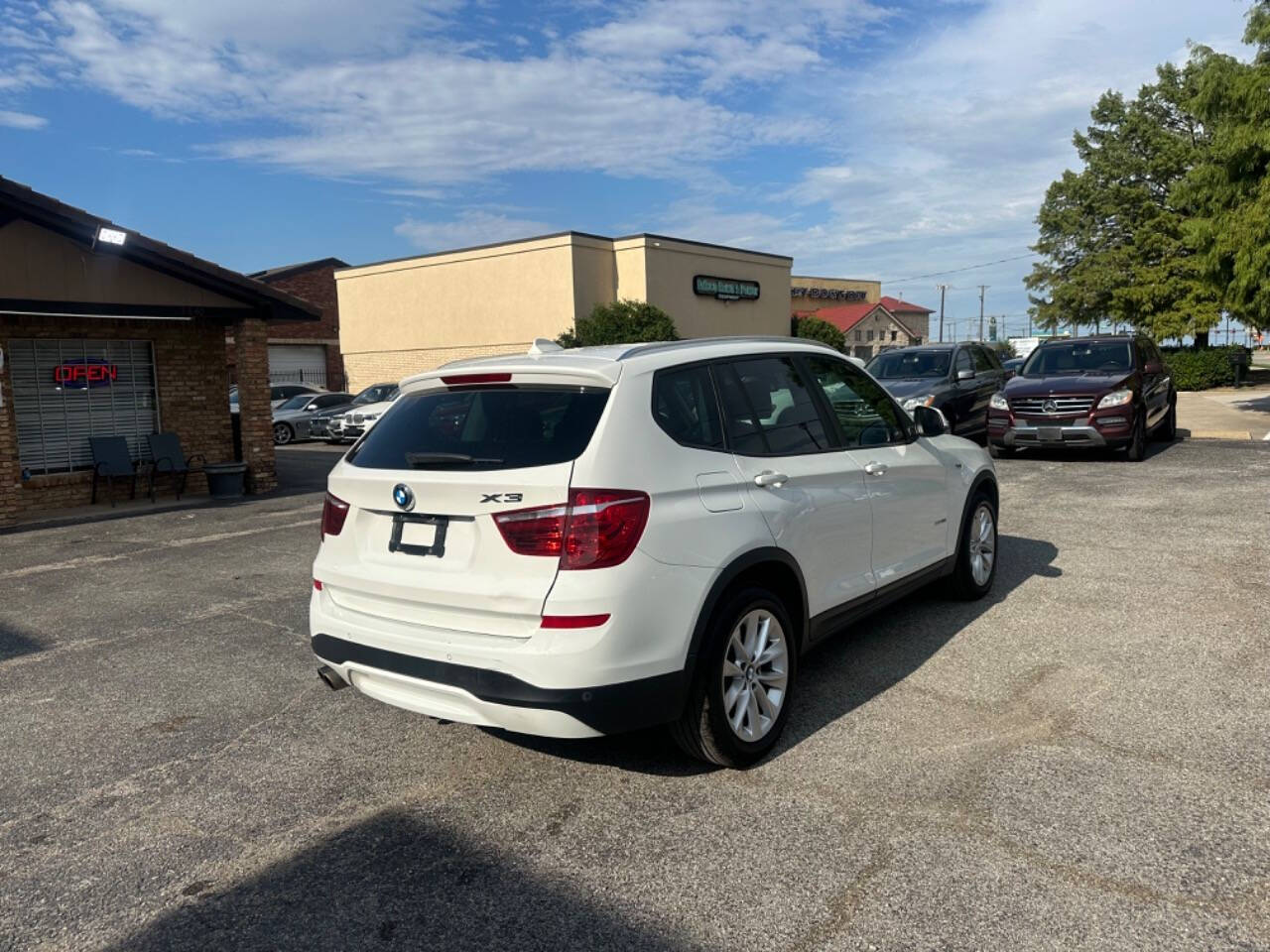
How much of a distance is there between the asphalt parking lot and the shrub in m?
28.5

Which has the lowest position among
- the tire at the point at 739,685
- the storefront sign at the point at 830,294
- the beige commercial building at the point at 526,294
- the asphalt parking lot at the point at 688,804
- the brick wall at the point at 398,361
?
the asphalt parking lot at the point at 688,804

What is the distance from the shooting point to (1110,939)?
2.75m

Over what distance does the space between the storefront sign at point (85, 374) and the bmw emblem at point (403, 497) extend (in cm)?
1147

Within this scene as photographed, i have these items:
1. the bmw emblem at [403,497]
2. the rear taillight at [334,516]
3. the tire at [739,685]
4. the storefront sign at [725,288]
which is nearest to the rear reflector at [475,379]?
the bmw emblem at [403,497]

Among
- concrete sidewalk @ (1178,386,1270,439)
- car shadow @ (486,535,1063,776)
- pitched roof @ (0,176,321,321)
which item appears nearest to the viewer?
car shadow @ (486,535,1063,776)

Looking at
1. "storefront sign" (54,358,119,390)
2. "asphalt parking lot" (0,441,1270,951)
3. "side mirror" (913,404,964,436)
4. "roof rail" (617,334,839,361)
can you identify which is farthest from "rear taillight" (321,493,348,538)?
"storefront sign" (54,358,119,390)

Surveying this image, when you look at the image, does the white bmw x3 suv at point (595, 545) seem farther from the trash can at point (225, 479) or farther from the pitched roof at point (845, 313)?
the pitched roof at point (845, 313)

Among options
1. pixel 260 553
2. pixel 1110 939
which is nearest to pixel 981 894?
pixel 1110 939

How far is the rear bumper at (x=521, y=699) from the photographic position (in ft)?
11.0

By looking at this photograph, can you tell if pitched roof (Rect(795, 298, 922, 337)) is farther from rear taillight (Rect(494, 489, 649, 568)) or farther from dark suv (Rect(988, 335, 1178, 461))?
rear taillight (Rect(494, 489, 649, 568))

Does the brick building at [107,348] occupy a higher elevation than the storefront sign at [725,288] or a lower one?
lower

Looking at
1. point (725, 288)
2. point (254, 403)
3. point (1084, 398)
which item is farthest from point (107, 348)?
point (725, 288)

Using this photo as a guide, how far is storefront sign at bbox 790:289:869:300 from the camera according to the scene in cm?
7494

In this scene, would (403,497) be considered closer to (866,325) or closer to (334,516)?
(334,516)
